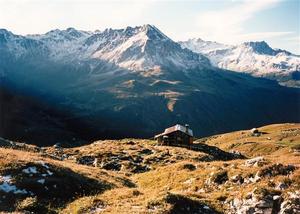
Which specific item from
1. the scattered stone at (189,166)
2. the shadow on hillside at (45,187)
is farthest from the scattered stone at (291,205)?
the scattered stone at (189,166)

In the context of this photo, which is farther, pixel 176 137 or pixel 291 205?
pixel 176 137

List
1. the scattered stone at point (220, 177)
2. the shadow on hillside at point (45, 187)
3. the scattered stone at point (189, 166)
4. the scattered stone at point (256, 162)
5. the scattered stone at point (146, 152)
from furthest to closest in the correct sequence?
1. the scattered stone at point (146, 152)
2. the scattered stone at point (189, 166)
3. the scattered stone at point (256, 162)
4. the scattered stone at point (220, 177)
5. the shadow on hillside at point (45, 187)

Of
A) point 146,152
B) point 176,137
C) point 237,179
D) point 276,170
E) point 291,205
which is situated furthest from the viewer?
point 176,137

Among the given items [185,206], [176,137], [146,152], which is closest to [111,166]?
[146,152]

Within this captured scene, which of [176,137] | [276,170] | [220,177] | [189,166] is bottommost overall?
[176,137]

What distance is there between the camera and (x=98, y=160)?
75.1 meters

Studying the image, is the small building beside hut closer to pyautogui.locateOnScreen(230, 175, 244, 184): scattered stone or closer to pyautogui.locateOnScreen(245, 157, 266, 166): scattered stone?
pyautogui.locateOnScreen(245, 157, 266, 166): scattered stone

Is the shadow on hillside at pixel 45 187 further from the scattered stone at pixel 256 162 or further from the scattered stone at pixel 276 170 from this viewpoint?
the scattered stone at pixel 276 170

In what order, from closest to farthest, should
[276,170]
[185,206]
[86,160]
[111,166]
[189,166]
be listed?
1. [185,206]
2. [276,170]
3. [189,166]
4. [111,166]
5. [86,160]

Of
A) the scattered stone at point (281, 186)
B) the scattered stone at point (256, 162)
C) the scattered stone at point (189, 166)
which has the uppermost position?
the scattered stone at point (256, 162)

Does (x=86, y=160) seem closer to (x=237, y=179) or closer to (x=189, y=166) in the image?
(x=189, y=166)

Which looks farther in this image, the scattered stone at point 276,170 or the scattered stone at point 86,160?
the scattered stone at point 86,160

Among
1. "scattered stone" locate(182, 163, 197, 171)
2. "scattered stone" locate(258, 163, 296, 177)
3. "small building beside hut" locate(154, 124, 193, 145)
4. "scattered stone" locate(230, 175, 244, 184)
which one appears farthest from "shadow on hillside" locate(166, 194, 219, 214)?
"small building beside hut" locate(154, 124, 193, 145)

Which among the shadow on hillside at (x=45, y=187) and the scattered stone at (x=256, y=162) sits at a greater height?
the scattered stone at (x=256, y=162)
